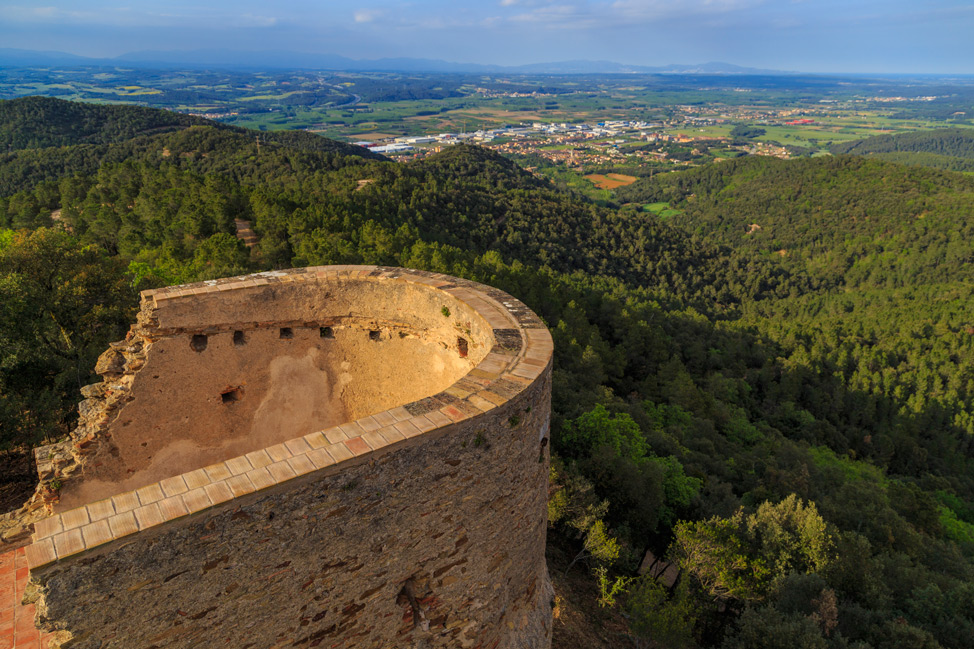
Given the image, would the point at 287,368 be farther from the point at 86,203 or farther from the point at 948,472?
the point at 948,472

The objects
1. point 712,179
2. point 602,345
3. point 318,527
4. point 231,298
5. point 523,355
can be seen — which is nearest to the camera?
point 318,527

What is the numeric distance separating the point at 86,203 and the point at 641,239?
63.8 meters

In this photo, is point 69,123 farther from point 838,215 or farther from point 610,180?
point 838,215

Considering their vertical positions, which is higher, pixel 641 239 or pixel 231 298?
pixel 231 298

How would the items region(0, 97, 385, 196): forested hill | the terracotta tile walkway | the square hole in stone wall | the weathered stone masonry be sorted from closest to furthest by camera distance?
the weathered stone masonry, the terracotta tile walkway, the square hole in stone wall, region(0, 97, 385, 196): forested hill

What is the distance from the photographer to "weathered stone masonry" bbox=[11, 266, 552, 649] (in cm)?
418

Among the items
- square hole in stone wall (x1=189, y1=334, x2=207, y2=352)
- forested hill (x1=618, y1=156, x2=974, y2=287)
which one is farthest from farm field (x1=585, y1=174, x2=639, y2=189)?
square hole in stone wall (x1=189, y1=334, x2=207, y2=352)

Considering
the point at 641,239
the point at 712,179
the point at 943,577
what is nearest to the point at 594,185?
the point at 712,179

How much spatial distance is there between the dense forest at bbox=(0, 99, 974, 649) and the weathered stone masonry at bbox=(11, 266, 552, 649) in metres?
5.23

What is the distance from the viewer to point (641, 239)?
74750 millimetres

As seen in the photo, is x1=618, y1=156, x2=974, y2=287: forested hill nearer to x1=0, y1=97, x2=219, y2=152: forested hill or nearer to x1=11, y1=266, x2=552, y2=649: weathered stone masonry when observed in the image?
x1=11, y1=266, x2=552, y2=649: weathered stone masonry

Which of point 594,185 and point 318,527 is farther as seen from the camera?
point 594,185

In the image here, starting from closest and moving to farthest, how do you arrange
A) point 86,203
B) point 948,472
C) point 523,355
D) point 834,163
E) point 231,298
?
point 523,355 → point 231,298 → point 86,203 → point 948,472 → point 834,163

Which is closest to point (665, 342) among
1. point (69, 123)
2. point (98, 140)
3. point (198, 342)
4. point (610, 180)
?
point (198, 342)
